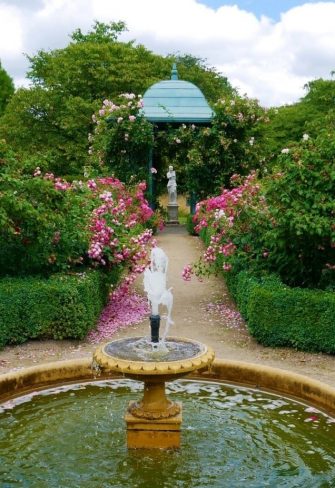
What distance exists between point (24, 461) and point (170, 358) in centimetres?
140

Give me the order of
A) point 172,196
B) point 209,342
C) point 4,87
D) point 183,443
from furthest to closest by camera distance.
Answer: point 4,87, point 172,196, point 209,342, point 183,443

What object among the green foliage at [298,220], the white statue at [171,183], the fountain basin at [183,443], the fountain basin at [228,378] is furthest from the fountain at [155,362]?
the white statue at [171,183]

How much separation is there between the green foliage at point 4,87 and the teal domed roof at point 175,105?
2456cm

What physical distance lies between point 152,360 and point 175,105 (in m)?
15.3

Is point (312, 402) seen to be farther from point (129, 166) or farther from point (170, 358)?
point (129, 166)

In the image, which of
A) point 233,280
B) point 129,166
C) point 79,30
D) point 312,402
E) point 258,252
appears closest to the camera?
point 312,402

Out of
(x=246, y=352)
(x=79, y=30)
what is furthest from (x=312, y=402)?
(x=79, y=30)

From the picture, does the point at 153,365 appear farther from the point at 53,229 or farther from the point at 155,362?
the point at 53,229

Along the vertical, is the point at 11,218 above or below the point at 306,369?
above

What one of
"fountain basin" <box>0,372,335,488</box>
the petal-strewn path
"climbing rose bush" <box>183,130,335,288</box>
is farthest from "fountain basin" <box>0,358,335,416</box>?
"climbing rose bush" <box>183,130,335,288</box>

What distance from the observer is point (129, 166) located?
1906 centimetres

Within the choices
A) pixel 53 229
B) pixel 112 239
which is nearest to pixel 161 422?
pixel 53 229

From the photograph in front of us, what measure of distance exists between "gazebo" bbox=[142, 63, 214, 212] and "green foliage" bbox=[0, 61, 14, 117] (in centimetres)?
2458

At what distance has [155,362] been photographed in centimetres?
484
